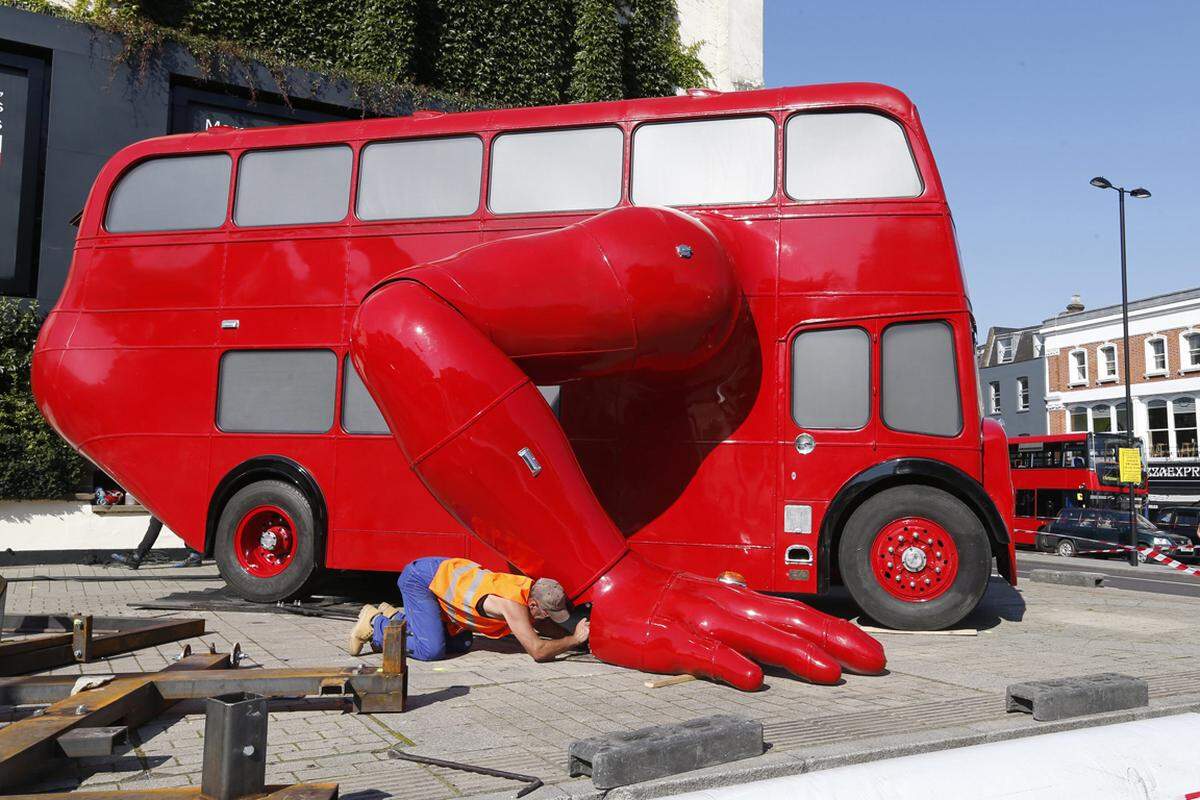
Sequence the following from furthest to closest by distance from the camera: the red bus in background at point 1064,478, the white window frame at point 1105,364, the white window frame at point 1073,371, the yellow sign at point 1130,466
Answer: the white window frame at point 1073,371
the white window frame at point 1105,364
the red bus in background at point 1064,478
the yellow sign at point 1130,466

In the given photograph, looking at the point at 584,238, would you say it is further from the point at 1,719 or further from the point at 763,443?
the point at 1,719

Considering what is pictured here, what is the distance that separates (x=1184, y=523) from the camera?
2748 centimetres

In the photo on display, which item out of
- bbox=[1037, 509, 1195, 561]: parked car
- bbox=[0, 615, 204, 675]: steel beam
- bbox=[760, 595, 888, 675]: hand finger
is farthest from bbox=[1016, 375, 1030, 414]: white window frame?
bbox=[0, 615, 204, 675]: steel beam

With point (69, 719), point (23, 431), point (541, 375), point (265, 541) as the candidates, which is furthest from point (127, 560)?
point (69, 719)

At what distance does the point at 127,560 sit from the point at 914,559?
37.2 ft

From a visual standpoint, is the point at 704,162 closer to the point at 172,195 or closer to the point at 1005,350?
the point at 172,195

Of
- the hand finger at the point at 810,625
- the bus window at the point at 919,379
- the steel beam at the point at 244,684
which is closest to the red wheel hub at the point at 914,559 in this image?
the bus window at the point at 919,379

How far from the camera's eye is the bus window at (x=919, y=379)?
7.94 metres

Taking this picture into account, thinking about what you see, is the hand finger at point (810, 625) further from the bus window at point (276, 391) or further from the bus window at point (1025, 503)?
the bus window at point (1025, 503)

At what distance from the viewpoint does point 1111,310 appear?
4025 centimetres

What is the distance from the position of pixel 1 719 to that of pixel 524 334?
3.93 metres

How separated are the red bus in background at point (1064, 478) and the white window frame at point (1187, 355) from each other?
8.26 metres

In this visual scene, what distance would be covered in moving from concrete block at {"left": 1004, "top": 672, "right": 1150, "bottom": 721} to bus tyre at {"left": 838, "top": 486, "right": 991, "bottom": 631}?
2449 millimetres

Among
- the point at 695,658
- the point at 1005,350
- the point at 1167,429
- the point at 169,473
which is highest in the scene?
the point at 1005,350
